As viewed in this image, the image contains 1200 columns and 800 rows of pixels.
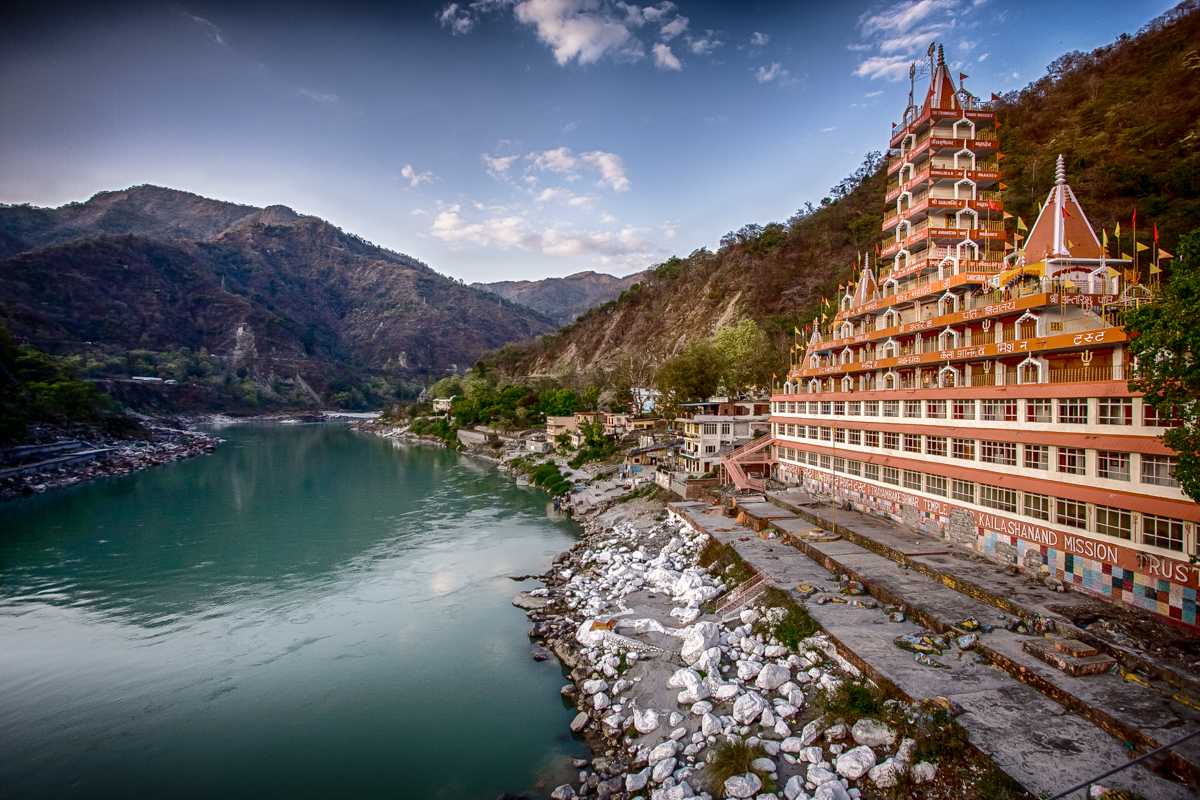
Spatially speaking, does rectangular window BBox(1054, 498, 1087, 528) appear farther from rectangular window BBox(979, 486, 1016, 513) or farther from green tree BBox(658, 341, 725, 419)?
green tree BBox(658, 341, 725, 419)

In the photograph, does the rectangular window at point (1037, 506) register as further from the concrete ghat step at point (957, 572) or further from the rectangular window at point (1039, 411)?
the rectangular window at point (1039, 411)

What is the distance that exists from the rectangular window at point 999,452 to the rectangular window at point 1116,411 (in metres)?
2.87

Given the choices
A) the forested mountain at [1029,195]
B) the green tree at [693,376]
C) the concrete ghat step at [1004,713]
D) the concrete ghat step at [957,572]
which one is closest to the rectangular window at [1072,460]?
the concrete ghat step at [957,572]

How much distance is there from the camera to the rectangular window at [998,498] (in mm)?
16473

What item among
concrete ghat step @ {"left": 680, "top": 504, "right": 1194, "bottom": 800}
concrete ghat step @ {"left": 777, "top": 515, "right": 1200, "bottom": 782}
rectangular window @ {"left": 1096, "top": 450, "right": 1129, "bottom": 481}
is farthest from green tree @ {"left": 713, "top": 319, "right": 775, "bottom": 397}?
rectangular window @ {"left": 1096, "top": 450, "right": 1129, "bottom": 481}

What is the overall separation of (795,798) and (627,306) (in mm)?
92948

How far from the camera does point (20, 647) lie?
757 inches

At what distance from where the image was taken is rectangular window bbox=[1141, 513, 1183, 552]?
12.0 metres

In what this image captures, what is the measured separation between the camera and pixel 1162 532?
12.3m

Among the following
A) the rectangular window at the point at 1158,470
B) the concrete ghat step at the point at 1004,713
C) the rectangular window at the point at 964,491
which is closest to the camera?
the concrete ghat step at the point at 1004,713

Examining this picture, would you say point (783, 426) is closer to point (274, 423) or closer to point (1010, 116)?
point (1010, 116)

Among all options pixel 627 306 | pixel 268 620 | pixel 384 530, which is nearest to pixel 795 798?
pixel 268 620

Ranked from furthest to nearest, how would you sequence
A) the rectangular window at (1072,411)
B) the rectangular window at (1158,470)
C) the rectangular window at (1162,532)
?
the rectangular window at (1072,411), the rectangular window at (1158,470), the rectangular window at (1162,532)

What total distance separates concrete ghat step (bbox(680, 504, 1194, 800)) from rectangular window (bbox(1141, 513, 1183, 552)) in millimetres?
3516
